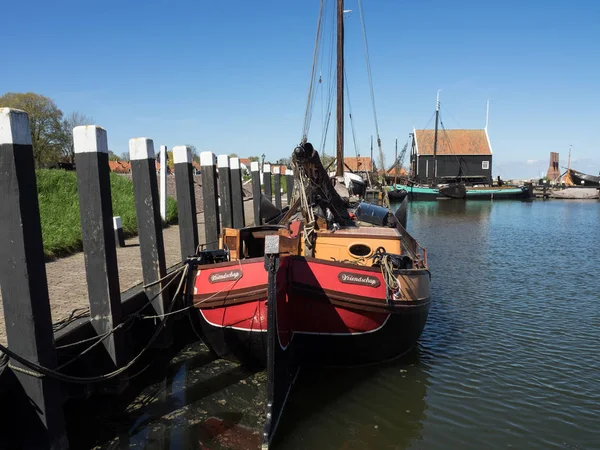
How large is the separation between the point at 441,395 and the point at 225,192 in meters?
7.38

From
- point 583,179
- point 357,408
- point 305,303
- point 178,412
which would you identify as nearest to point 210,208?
point 305,303

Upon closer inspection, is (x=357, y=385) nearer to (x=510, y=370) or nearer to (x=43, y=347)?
(x=510, y=370)

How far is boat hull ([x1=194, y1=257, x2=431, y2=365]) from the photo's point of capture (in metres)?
6.32

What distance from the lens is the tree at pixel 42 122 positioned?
114 ft

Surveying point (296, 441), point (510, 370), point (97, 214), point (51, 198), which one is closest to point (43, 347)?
point (97, 214)

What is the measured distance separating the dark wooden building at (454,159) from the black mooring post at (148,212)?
55174mm

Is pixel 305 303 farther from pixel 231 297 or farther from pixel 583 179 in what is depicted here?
pixel 583 179

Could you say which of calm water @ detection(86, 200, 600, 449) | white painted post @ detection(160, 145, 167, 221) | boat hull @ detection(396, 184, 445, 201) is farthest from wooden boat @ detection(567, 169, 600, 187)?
white painted post @ detection(160, 145, 167, 221)

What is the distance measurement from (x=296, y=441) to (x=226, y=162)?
7.88 metres

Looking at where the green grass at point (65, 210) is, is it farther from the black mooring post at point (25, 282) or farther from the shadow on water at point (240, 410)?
the black mooring post at point (25, 282)

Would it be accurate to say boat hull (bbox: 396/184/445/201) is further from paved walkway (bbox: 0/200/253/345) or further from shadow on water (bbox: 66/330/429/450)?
shadow on water (bbox: 66/330/429/450)

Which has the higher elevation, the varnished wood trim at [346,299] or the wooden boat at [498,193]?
the varnished wood trim at [346,299]

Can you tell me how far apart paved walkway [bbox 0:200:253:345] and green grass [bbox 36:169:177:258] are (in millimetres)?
380

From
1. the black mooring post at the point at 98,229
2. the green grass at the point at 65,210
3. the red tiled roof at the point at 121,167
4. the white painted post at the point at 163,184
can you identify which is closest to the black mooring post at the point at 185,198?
the black mooring post at the point at 98,229
